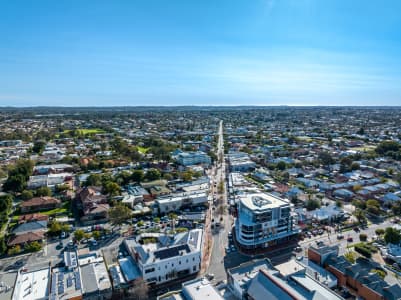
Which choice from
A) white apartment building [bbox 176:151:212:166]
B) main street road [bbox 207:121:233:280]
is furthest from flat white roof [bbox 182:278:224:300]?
white apartment building [bbox 176:151:212:166]

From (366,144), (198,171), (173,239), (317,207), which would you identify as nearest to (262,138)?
(366,144)

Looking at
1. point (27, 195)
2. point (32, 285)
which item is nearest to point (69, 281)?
point (32, 285)

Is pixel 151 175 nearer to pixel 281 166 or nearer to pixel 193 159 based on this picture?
pixel 193 159

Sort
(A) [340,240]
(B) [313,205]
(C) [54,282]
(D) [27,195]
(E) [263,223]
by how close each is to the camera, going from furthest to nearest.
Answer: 1. (D) [27,195]
2. (B) [313,205]
3. (A) [340,240]
4. (E) [263,223]
5. (C) [54,282]

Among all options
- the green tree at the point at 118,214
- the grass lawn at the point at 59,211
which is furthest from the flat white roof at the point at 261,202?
the grass lawn at the point at 59,211

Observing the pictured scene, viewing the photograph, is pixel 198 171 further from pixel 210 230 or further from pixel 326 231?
pixel 326 231

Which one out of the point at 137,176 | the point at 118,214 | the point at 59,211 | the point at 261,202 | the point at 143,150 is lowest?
the point at 59,211
